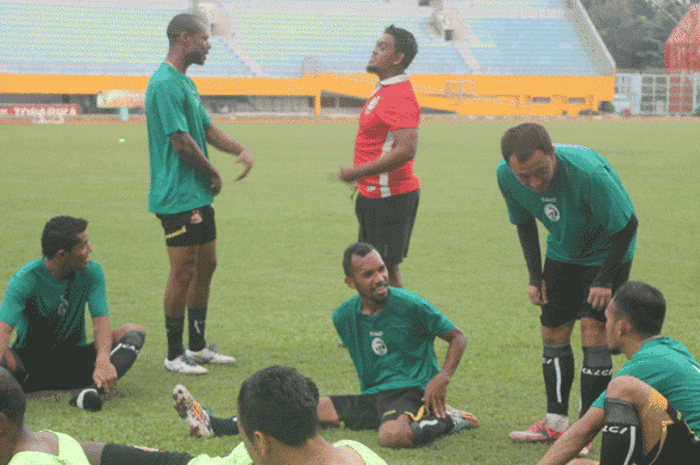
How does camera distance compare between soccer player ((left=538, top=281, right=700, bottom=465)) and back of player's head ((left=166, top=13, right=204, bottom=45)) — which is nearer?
Answer: soccer player ((left=538, top=281, right=700, bottom=465))

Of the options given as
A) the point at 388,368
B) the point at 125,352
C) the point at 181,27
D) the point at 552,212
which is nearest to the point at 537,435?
the point at 388,368

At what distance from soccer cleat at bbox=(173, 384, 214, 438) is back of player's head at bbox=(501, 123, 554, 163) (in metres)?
1.89

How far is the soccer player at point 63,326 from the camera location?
4.34 metres

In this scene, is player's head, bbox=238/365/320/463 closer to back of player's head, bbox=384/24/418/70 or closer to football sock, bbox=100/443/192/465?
football sock, bbox=100/443/192/465

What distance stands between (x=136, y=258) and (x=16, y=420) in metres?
6.14

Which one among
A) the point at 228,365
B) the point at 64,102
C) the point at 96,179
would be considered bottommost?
the point at 64,102

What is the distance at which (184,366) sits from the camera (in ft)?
16.6

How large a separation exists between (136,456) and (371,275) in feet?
4.90

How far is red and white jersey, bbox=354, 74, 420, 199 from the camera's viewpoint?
5051mm

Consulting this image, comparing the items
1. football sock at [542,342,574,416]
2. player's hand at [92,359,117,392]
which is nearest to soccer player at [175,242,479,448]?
football sock at [542,342,574,416]

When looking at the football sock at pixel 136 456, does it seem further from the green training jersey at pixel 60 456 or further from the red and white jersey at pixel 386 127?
the red and white jersey at pixel 386 127

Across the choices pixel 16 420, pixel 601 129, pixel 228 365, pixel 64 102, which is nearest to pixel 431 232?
pixel 228 365

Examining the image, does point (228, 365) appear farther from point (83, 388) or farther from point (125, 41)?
point (125, 41)

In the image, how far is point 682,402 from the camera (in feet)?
9.70
